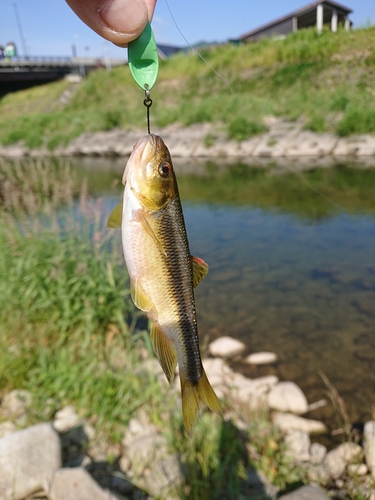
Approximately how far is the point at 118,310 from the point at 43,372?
4.69ft

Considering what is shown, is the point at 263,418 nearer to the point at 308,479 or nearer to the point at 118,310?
the point at 308,479

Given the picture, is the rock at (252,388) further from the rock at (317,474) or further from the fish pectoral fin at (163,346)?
the fish pectoral fin at (163,346)

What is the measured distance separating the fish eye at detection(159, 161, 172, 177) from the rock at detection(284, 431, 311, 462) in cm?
377

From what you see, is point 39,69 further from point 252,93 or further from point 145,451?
point 145,451

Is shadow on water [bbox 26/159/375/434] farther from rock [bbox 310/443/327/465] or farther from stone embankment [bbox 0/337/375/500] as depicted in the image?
stone embankment [bbox 0/337/375/500]

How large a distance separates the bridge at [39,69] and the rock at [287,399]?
5633 cm

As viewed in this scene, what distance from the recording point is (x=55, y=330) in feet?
18.8

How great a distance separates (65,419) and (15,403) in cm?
65

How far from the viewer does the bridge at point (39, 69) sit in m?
52.8

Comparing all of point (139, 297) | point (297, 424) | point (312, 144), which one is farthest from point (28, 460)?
point (312, 144)

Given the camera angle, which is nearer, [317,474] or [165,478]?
[165,478]

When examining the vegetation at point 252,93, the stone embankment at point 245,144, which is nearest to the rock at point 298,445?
the stone embankment at point 245,144

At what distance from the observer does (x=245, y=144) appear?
73.2ft

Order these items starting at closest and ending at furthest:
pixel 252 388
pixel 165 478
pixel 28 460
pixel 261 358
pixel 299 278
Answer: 1. pixel 28 460
2. pixel 165 478
3. pixel 252 388
4. pixel 261 358
5. pixel 299 278
